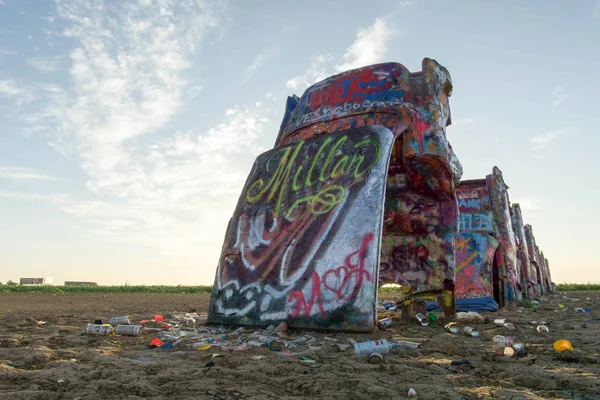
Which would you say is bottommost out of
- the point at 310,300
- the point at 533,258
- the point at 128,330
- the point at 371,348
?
the point at 128,330

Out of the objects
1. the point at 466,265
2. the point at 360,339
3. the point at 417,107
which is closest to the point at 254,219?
the point at 360,339

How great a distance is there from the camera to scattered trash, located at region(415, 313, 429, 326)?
5.96m

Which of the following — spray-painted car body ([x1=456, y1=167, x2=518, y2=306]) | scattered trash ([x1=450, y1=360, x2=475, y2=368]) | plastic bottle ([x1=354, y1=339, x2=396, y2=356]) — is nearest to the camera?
scattered trash ([x1=450, y1=360, x2=475, y2=368])

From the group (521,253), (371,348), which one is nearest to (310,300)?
(371,348)

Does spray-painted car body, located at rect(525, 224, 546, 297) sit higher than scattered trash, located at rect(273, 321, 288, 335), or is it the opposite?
spray-painted car body, located at rect(525, 224, 546, 297)

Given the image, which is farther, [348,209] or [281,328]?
[348,209]

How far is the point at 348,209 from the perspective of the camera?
495cm

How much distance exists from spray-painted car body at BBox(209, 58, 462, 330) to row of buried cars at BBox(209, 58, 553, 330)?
16 millimetres

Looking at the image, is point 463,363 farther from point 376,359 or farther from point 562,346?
point 562,346

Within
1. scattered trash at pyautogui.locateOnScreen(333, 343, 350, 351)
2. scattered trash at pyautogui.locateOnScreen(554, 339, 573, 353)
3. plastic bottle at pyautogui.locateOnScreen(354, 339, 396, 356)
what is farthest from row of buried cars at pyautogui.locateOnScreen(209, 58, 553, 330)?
scattered trash at pyautogui.locateOnScreen(554, 339, 573, 353)

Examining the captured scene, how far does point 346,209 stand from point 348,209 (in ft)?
0.09

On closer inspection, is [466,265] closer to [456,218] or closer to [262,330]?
[456,218]

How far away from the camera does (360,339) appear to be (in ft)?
13.1

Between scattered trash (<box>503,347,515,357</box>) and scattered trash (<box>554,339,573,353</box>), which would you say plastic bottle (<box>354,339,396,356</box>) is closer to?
scattered trash (<box>503,347,515,357</box>)
